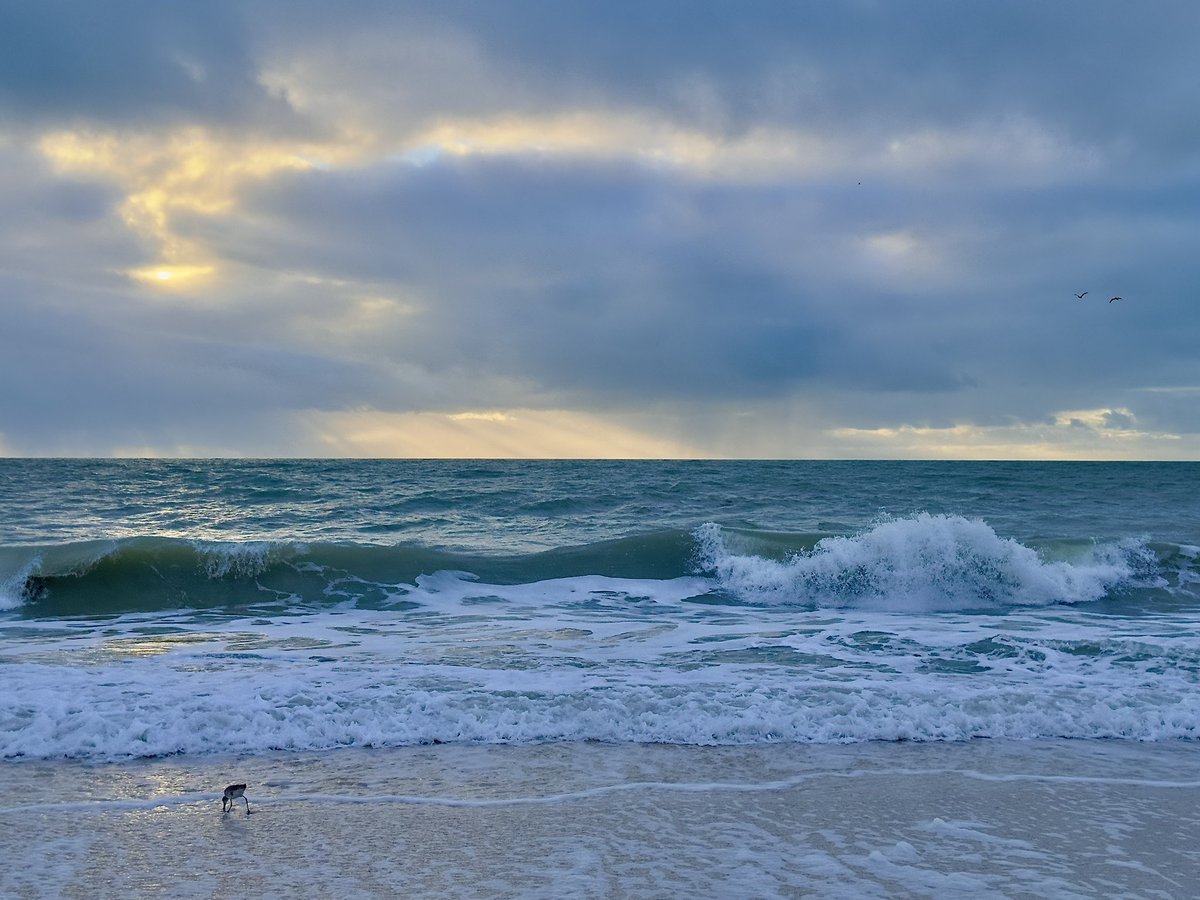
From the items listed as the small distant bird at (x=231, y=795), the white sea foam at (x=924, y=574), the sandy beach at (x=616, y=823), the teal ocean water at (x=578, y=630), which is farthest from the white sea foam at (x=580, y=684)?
the white sea foam at (x=924, y=574)

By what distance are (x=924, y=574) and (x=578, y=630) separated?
7.44 metres

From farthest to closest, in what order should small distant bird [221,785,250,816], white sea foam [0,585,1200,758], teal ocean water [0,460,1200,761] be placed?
teal ocean water [0,460,1200,761], white sea foam [0,585,1200,758], small distant bird [221,785,250,816]

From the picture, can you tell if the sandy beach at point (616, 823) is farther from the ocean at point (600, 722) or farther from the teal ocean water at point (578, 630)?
the teal ocean water at point (578, 630)

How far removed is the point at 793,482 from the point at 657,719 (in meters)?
39.1

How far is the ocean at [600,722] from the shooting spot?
15.8 feet

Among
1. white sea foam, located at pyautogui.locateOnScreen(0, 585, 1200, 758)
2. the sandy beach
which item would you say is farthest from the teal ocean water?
the sandy beach

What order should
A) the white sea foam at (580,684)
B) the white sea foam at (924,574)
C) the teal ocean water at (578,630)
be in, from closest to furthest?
the white sea foam at (580,684) → the teal ocean water at (578,630) → the white sea foam at (924,574)

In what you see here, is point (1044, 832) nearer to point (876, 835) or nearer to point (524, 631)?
point (876, 835)

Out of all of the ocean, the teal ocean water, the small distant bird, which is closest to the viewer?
the ocean

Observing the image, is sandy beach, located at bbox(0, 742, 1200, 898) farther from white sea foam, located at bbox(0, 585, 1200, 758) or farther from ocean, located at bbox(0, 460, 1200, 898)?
white sea foam, located at bbox(0, 585, 1200, 758)

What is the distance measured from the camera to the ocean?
15.8 feet

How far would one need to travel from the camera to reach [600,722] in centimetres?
750

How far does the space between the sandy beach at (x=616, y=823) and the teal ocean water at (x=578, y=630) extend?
1.77ft

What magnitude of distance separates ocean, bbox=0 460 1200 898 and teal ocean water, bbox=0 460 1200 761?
6 cm
